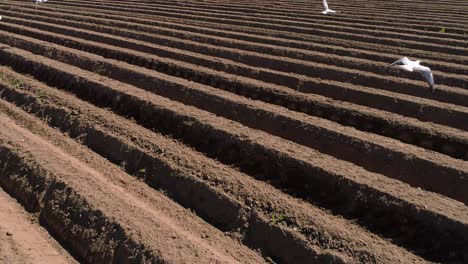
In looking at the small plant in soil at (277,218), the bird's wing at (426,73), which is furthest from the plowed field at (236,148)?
the bird's wing at (426,73)

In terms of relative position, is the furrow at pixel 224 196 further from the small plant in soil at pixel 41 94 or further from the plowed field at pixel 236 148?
the small plant in soil at pixel 41 94

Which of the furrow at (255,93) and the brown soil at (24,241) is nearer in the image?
the brown soil at (24,241)

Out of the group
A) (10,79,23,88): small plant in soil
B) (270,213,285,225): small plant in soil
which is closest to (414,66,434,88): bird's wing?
(270,213,285,225): small plant in soil

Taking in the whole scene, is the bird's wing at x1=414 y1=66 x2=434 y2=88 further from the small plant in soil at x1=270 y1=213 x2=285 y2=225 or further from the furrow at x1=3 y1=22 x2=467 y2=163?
the small plant in soil at x1=270 y1=213 x2=285 y2=225

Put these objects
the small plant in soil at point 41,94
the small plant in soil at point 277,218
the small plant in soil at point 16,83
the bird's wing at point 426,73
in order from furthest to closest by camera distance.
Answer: the small plant in soil at point 16,83
the small plant in soil at point 41,94
the bird's wing at point 426,73
the small plant in soil at point 277,218

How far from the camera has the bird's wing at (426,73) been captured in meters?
4.20

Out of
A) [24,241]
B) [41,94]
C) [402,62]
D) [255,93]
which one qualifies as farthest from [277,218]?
[41,94]

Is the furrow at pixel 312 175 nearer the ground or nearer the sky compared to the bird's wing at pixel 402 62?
nearer the ground

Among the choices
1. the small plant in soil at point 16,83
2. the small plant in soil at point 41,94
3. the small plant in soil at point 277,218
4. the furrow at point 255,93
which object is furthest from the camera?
the small plant in soil at point 16,83

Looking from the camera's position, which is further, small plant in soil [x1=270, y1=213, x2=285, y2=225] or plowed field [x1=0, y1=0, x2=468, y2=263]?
small plant in soil [x1=270, y1=213, x2=285, y2=225]

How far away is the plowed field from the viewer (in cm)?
253

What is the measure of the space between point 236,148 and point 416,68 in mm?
2137

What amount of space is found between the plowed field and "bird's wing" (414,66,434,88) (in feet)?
0.36

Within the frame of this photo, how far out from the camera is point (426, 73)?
432 centimetres
